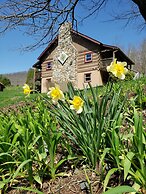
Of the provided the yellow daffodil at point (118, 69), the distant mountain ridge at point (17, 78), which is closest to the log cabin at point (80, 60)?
the distant mountain ridge at point (17, 78)

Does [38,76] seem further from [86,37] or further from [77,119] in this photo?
[77,119]

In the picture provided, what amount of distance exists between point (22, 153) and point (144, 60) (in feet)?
139

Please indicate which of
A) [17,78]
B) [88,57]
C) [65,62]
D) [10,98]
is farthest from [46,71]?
[17,78]

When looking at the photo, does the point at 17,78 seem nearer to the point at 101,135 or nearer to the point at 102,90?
the point at 102,90

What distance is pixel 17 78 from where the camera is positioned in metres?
42.4

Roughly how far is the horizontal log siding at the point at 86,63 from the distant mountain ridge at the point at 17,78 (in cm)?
1967

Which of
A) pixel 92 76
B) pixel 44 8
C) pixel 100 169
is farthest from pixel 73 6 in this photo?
pixel 92 76

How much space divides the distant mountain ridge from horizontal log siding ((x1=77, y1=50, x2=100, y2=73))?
19.7 meters

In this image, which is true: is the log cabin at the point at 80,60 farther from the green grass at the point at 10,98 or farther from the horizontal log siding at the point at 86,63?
the green grass at the point at 10,98

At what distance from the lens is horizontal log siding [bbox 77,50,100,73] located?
71.4ft

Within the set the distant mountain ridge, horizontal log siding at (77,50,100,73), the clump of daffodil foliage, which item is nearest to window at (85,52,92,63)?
horizontal log siding at (77,50,100,73)

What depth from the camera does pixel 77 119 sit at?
1833 mm

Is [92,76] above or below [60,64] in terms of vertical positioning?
below

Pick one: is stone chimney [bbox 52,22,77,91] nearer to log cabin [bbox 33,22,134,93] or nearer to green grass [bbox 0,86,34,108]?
log cabin [bbox 33,22,134,93]
